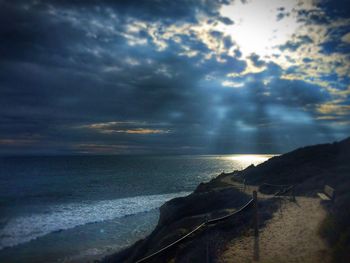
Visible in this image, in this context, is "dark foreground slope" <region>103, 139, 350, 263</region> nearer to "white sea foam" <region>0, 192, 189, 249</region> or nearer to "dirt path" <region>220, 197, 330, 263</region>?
"dirt path" <region>220, 197, 330, 263</region>

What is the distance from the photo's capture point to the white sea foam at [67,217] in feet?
105

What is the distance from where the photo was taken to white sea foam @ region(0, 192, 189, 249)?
32.0 meters

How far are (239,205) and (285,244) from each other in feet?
38.0

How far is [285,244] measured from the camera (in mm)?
13086

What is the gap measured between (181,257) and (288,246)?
190 inches

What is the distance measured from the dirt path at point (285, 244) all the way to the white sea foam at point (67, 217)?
25.3 metres

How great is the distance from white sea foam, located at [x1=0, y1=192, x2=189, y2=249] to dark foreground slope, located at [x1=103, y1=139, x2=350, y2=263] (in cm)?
1335

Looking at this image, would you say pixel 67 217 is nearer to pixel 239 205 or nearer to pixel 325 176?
pixel 239 205

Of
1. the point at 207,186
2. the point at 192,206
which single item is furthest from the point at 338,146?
the point at 192,206

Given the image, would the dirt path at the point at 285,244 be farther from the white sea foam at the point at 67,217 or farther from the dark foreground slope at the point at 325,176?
the white sea foam at the point at 67,217

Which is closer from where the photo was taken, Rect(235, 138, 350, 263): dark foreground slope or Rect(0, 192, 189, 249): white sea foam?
Rect(235, 138, 350, 263): dark foreground slope

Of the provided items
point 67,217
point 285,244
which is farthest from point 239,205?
point 67,217

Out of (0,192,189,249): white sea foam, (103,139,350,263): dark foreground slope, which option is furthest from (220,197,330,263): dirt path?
(0,192,189,249): white sea foam

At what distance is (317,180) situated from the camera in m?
30.8
